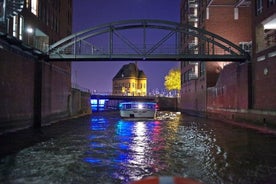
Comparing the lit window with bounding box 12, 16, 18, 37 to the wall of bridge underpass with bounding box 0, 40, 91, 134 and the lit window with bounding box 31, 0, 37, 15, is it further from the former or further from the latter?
the lit window with bounding box 31, 0, 37, 15

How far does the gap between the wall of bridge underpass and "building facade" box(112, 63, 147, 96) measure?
88706 mm

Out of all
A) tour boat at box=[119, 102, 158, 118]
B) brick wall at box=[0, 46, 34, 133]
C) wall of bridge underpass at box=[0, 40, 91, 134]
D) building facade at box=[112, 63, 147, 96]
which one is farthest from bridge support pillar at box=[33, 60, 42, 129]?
building facade at box=[112, 63, 147, 96]

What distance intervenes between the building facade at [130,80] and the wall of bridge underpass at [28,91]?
88706 millimetres

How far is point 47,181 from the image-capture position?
32.4ft

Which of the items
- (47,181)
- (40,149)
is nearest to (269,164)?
(47,181)

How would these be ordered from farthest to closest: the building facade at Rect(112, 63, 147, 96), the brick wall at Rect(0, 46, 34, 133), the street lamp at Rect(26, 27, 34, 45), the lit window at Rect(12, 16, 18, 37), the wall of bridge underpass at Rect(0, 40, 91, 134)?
the building facade at Rect(112, 63, 147, 96) → the street lamp at Rect(26, 27, 34, 45) → the lit window at Rect(12, 16, 18, 37) → the wall of bridge underpass at Rect(0, 40, 91, 134) → the brick wall at Rect(0, 46, 34, 133)

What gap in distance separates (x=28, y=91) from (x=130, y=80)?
105m

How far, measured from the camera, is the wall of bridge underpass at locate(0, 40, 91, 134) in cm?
2401

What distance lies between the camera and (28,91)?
2978 centimetres

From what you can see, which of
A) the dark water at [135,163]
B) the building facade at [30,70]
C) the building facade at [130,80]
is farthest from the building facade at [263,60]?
the building facade at [130,80]

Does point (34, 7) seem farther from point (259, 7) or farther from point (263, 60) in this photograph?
point (263, 60)

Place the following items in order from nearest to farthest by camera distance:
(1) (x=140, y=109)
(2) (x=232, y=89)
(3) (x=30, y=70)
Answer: (3) (x=30, y=70) → (2) (x=232, y=89) → (1) (x=140, y=109)

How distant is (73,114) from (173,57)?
71.6ft

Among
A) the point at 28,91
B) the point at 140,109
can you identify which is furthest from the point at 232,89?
the point at 28,91
